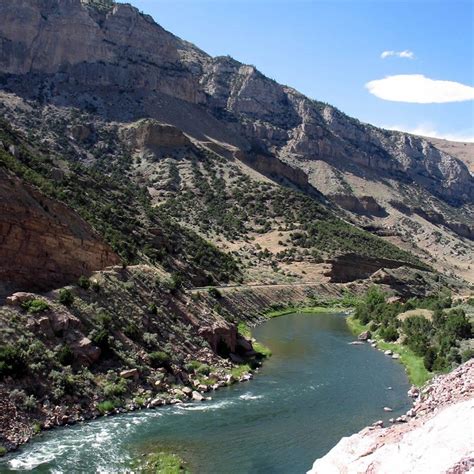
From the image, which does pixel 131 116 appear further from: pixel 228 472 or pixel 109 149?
pixel 228 472

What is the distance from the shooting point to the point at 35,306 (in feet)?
101

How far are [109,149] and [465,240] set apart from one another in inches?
4538

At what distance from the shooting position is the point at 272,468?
22625 mm

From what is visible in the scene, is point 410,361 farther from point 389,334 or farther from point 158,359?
point 158,359

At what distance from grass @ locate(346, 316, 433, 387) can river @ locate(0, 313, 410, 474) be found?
96cm

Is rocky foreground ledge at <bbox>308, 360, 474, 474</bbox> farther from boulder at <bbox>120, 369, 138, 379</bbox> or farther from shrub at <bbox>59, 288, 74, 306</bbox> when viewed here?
shrub at <bbox>59, 288, 74, 306</bbox>

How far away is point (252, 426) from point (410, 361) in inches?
825

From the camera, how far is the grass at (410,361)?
38625 mm

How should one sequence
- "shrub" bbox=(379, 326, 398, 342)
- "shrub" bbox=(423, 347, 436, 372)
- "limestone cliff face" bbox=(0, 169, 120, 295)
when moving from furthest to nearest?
1. "shrub" bbox=(379, 326, 398, 342)
2. "shrub" bbox=(423, 347, 436, 372)
3. "limestone cliff face" bbox=(0, 169, 120, 295)

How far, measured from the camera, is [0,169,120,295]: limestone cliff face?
33469 millimetres

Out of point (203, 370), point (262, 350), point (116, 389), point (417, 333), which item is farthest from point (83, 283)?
point (417, 333)

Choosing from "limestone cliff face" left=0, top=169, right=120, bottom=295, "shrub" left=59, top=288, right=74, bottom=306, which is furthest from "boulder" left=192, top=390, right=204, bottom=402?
"limestone cliff face" left=0, top=169, right=120, bottom=295

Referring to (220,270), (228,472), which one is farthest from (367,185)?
(228,472)

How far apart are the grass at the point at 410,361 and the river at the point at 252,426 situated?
3.14ft
